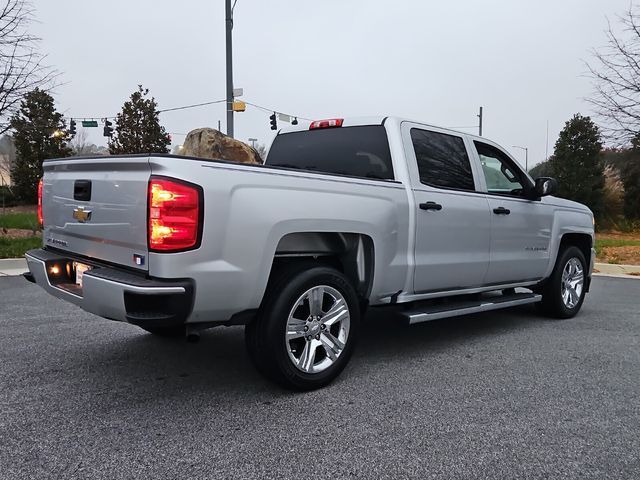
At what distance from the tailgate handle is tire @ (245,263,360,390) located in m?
1.29

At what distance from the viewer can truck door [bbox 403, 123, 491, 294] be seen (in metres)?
4.20

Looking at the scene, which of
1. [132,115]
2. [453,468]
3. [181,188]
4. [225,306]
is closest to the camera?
[453,468]

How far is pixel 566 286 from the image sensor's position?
19.7 ft

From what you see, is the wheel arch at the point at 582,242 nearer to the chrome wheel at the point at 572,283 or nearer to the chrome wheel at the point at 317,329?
the chrome wheel at the point at 572,283

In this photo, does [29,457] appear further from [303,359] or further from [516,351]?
[516,351]

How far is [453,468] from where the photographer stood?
2.52 metres

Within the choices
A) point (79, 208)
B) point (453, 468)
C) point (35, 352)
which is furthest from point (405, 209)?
point (35, 352)

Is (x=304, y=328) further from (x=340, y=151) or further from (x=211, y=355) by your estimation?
(x=340, y=151)

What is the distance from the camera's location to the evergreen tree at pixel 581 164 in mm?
28922

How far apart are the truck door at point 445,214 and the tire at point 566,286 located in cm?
150

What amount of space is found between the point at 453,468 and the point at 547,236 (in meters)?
3.65

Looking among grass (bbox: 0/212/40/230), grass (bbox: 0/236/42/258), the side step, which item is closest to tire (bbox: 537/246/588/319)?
the side step

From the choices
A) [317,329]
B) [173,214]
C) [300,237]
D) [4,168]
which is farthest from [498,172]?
[4,168]

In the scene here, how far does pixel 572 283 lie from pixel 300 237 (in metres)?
3.96
